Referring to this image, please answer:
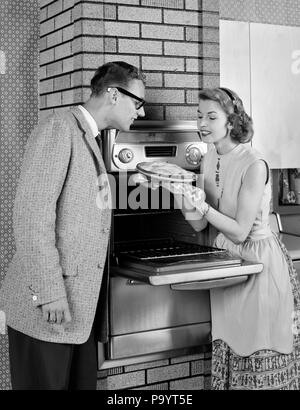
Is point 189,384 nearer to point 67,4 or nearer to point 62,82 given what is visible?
point 62,82

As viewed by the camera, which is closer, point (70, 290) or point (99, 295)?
point (70, 290)

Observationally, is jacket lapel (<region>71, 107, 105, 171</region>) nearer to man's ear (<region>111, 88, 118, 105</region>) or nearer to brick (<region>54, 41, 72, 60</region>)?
man's ear (<region>111, 88, 118, 105</region>)

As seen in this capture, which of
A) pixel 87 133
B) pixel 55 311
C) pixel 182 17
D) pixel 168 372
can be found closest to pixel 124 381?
pixel 168 372

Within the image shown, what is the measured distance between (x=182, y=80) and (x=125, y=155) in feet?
1.71

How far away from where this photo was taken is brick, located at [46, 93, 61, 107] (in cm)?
291

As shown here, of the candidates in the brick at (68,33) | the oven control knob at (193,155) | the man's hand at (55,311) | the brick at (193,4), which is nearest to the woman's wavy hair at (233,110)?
the oven control knob at (193,155)

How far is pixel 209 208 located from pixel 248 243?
233 mm

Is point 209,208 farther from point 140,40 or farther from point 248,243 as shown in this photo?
point 140,40

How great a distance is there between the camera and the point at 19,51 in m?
3.06

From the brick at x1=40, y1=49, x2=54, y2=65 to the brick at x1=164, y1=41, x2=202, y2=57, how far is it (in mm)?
523

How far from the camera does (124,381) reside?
9.21ft

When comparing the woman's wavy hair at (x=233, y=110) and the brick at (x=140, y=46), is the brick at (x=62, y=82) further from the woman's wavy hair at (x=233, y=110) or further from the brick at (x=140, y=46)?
the woman's wavy hair at (x=233, y=110)

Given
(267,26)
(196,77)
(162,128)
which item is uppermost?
(267,26)
